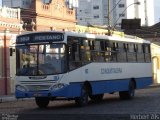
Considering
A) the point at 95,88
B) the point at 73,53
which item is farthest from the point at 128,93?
the point at 73,53

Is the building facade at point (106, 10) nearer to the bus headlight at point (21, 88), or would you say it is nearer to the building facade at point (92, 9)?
the building facade at point (92, 9)

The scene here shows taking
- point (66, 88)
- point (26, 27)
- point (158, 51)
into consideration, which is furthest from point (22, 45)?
point (158, 51)

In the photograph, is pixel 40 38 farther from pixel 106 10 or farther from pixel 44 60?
pixel 106 10

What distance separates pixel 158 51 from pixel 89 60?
155ft

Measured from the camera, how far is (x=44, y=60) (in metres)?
21.8

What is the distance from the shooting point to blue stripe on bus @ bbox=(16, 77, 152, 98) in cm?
2155

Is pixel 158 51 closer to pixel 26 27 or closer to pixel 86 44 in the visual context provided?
pixel 26 27

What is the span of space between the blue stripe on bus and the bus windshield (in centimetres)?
80

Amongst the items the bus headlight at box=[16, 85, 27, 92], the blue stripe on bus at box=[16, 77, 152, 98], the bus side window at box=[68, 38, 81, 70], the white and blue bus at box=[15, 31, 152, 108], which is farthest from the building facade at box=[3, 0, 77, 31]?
the bus headlight at box=[16, 85, 27, 92]

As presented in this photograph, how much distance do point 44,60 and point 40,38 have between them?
3.43 ft

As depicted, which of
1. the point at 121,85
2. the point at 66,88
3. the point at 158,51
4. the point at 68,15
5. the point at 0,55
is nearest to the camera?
the point at 66,88

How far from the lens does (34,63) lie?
21.9 metres

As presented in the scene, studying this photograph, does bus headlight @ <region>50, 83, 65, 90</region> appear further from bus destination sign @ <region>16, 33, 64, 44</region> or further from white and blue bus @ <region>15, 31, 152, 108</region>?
bus destination sign @ <region>16, 33, 64, 44</region>

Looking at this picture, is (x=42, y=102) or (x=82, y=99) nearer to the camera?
(x=82, y=99)
